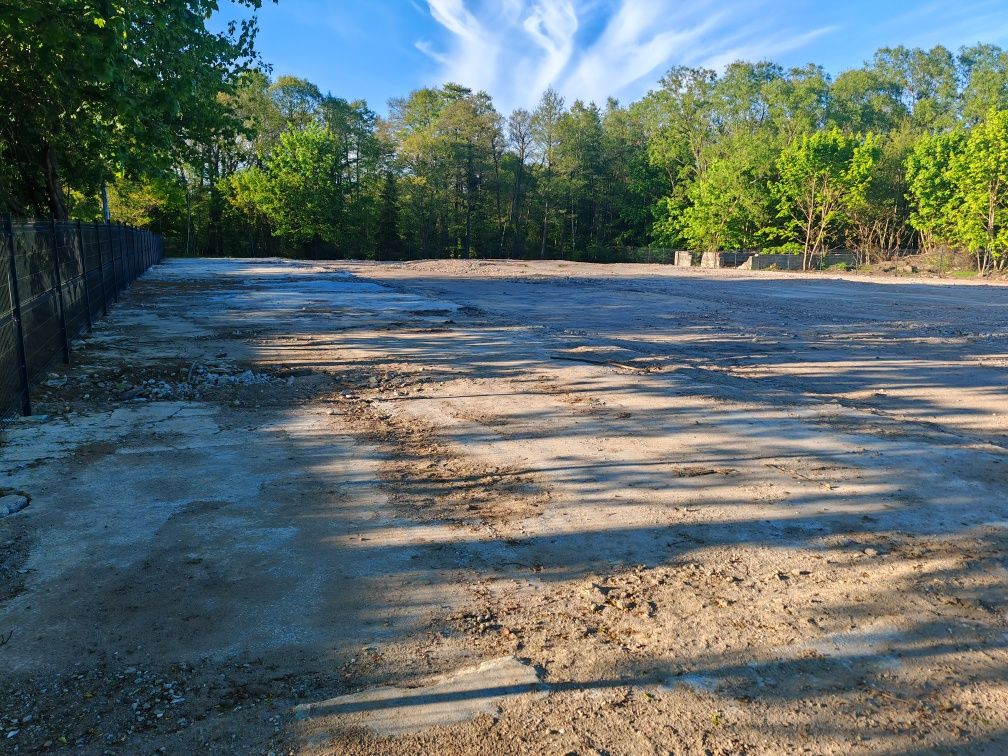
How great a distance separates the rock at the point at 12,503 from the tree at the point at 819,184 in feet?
176

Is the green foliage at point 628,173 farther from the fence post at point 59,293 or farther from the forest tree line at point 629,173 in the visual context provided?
the fence post at point 59,293

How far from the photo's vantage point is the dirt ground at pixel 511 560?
2.60 m

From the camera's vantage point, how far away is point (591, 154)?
67.7 meters

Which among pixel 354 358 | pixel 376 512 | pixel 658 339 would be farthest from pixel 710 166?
pixel 376 512

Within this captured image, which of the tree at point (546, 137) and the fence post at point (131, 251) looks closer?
the fence post at point (131, 251)

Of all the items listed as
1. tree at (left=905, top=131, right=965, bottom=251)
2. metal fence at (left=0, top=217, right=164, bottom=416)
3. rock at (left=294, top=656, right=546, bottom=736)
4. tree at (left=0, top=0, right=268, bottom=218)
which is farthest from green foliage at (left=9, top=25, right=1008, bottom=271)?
rock at (left=294, top=656, right=546, bottom=736)

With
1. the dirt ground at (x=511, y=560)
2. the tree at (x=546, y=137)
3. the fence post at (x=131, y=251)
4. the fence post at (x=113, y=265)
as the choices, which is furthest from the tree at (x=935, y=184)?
the fence post at (x=113, y=265)

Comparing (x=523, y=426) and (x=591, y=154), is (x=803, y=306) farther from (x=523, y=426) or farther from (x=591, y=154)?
(x=591, y=154)

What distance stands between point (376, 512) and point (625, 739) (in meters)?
2.47

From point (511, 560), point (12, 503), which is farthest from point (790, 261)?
point (12, 503)

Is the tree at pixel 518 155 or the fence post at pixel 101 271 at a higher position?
the tree at pixel 518 155

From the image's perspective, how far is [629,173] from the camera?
2776 inches

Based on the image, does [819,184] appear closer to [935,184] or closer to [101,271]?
[935,184]

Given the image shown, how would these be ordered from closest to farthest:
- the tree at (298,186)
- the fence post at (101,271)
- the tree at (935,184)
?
the fence post at (101,271)
the tree at (935,184)
the tree at (298,186)
